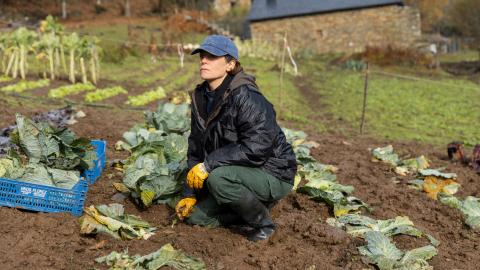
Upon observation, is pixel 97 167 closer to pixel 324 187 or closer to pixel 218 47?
pixel 218 47

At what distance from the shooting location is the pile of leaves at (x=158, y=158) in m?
5.07

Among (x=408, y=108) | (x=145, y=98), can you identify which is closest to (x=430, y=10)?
(x=408, y=108)

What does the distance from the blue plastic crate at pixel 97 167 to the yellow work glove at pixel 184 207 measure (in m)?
1.35

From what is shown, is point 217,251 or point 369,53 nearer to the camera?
point 217,251

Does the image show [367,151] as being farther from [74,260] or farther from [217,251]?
[74,260]

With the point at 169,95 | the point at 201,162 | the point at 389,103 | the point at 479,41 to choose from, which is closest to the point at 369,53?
the point at 479,41

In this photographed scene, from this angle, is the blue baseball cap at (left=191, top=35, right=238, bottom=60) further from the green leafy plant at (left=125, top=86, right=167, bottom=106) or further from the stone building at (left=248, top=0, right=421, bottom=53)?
the stone building at (left=248, top=0, right=421, bottom=53)

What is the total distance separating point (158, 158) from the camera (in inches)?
238

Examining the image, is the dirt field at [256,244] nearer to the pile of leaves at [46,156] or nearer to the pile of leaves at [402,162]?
the pile of leaves at [46,156]

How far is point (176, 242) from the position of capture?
172 inches

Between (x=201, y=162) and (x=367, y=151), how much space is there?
4947 millimetres

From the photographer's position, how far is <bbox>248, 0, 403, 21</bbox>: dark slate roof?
40.8 metres

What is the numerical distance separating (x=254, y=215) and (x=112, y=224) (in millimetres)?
1141

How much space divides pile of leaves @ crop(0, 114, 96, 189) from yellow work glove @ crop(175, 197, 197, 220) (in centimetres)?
97
